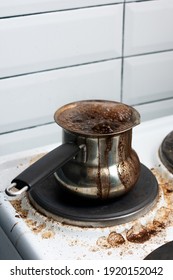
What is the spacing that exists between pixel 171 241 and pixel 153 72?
505mm

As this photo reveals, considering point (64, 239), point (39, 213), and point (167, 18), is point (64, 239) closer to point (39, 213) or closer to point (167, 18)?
point (39, 213)

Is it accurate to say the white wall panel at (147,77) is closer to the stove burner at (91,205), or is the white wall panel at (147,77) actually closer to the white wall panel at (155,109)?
the white wall panel at (155,109)

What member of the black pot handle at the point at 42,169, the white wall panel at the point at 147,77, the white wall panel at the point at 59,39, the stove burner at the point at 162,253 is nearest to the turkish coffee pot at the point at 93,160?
the black pot handle at the point at 42,169

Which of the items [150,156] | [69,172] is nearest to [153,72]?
[150,156]

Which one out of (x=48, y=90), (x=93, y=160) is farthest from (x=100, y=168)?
(x=48, y=90)

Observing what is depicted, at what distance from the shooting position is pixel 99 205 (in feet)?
2.42

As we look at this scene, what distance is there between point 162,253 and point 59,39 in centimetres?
47

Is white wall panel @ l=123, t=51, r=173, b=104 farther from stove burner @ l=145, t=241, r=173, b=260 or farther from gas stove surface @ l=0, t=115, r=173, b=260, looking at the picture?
stove burner @ l=145, t=241, r=173, b=260

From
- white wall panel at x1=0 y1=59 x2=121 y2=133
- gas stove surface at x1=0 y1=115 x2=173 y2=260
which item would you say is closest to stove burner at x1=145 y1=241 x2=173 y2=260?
gas stove surface at x1=0 y1=115 x2=173 y2=260

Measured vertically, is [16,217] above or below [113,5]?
below

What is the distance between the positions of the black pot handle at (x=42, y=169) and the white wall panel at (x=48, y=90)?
0.89 ft

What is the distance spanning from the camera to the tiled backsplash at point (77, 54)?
0.92 metres

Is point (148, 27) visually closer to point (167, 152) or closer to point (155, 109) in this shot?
point (155, 109)

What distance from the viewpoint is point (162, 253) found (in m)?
0.66
